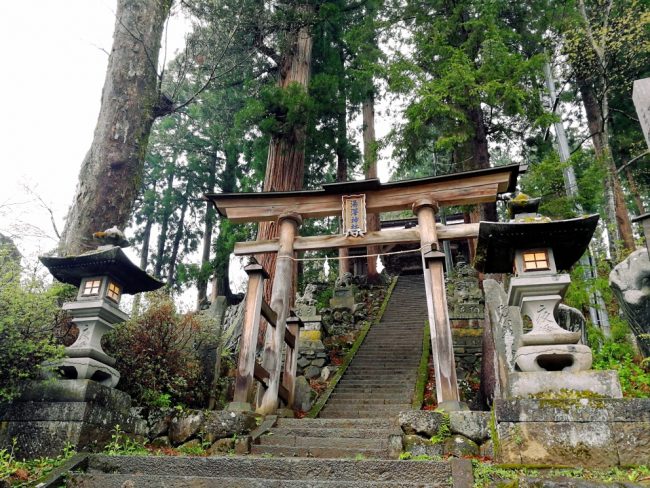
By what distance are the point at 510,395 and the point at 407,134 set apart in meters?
8.42

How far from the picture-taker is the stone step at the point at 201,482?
3557 millimetres

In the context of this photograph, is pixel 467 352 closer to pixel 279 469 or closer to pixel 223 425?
pixel 223 425

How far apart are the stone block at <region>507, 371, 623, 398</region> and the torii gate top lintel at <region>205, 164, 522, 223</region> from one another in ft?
13.1

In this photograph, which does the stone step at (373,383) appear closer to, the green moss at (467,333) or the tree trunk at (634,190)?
the green moss at (467,333)

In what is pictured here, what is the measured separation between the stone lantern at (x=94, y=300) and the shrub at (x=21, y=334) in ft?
1.07

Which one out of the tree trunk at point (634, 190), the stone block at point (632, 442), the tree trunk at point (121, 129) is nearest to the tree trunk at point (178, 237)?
the tree trunk at point (121, 129)

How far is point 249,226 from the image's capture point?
42.7 feet

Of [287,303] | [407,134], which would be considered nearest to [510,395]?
[287,303]

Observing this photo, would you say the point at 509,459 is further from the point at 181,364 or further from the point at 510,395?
the point at 181,364

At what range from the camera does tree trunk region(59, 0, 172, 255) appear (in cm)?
730

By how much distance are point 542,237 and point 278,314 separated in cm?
410

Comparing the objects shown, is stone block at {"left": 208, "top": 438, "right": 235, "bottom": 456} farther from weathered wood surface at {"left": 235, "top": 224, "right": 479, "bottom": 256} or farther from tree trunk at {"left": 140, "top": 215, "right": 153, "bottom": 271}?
tree trunk at {"left": 140, "top": 215, "right": 153, "bottom": 271}

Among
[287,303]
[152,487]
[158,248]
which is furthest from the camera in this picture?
[158,248]

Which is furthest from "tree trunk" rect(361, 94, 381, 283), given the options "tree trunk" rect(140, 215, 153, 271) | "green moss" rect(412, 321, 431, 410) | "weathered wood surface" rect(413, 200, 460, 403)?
"tree trunk" rect(140, 215, 153, 271)
